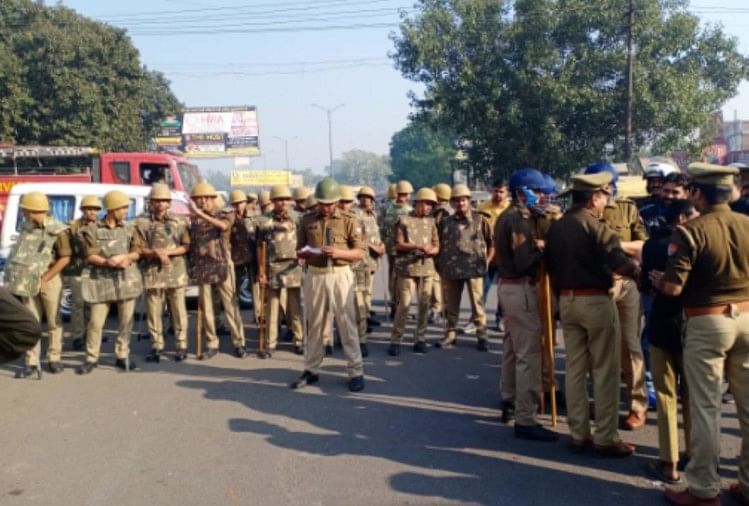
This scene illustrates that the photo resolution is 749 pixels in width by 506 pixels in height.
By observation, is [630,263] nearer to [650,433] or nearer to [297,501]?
[650,433]

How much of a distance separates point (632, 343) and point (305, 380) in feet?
9.76

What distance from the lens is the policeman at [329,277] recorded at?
21.3 ft

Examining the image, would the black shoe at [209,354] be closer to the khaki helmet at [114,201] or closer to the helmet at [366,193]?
the khaki helmet at [114,201]

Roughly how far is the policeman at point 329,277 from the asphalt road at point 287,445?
254mm

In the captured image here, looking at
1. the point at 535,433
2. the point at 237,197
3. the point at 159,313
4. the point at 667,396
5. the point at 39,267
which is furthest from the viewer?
the point at 237,197

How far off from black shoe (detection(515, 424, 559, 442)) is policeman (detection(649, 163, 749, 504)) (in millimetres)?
1188

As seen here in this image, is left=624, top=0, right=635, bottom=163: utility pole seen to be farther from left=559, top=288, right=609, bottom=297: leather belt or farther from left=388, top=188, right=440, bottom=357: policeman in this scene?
left=559, top=288, right=609, bottom=297: leather belt

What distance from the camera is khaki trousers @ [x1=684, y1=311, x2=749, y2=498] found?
382 centimetres

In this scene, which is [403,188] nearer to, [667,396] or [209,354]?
[209,354]

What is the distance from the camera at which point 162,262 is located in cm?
761

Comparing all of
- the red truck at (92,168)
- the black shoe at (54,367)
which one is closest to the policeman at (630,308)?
the black shoe at (54,367)

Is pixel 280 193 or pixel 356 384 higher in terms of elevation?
pixel 280 193

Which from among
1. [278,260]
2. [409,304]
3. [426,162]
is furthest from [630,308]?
[426,162]

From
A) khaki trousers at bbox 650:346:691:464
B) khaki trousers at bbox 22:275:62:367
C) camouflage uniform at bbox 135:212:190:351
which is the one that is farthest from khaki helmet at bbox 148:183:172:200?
khaki trousers at bbox 650:346:691:464
